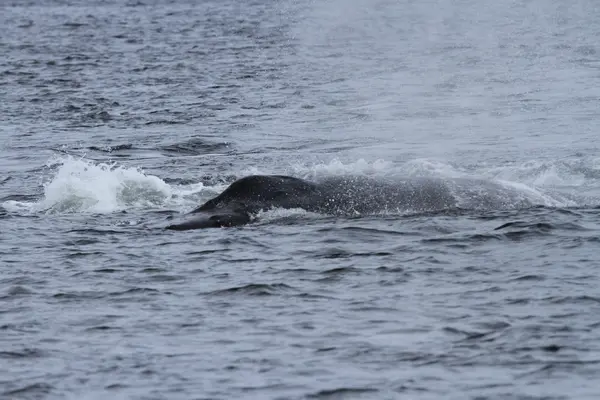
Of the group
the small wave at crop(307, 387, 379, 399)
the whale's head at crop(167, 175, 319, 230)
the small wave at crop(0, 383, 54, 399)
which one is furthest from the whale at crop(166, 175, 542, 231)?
the small wave at crop(307, 387, 379, 399)

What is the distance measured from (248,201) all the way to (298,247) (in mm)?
1654

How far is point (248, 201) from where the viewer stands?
1658 centimetres

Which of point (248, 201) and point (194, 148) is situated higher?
point (248, 201)

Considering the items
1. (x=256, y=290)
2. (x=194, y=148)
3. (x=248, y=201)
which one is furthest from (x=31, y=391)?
(x=194, y=148)

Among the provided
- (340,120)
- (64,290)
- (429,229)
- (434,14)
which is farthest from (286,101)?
(434,14)

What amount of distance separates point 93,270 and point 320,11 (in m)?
57.0

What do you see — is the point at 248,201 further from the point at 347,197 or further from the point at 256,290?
the point at 256,290

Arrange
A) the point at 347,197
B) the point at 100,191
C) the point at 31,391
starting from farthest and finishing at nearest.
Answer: the point at 100,191 < the point at 347,197 < the point at 31,391

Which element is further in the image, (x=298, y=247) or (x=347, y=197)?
(x=347, y=197)

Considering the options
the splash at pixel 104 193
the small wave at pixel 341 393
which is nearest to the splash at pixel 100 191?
the splash at pixel 104 193

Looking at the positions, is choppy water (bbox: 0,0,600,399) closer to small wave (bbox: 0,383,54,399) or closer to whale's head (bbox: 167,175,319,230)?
small wave (bbox: 0,383,54,399)

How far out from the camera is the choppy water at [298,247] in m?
10.9

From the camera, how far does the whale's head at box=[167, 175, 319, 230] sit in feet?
53.4

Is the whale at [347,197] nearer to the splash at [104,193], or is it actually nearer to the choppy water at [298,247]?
the choppy water at [298,247]
